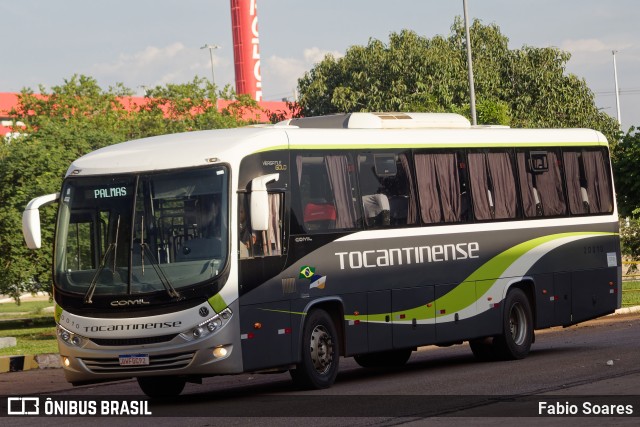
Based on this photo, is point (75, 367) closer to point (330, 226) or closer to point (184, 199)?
point (184, 199)

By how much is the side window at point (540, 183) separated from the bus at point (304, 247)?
3 centimetres

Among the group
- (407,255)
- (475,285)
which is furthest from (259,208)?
(475,285)

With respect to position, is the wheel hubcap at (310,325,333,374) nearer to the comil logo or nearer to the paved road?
the paved road

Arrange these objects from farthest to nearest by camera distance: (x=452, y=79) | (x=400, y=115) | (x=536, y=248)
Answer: (x=452, y=79) → (x=536, y=248) → (x=400, y=115)

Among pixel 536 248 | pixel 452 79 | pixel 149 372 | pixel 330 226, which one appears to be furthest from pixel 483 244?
pixel 452 79

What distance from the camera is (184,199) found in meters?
14.9

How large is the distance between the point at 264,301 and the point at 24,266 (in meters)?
21.8

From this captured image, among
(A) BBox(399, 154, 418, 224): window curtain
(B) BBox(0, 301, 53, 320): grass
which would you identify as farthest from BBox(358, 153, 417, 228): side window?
(B) BBox(0, 301, 53, 320): grass

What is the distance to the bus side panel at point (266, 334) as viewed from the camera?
14.8 metres

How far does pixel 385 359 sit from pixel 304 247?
471cm

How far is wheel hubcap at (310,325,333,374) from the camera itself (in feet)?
52.5

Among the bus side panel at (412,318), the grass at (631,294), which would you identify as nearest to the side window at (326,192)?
the bus side panel at (412,318)

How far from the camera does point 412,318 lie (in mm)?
17641

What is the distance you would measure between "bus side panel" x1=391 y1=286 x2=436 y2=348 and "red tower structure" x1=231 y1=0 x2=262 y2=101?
86.9 meters
